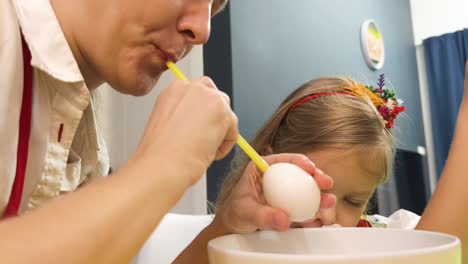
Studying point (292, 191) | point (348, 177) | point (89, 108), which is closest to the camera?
point (292, 191)

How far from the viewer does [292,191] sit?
18.6 inches

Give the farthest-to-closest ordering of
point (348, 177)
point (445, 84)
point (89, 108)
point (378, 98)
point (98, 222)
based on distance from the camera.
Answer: point (445, 84)
point (378, 98)
point (348, 177)
point (89, 108)
point (98, 222)

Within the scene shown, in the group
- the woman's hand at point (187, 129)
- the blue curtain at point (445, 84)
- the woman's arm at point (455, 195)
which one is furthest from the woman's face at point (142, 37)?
the blue curtain at point (445, 84)

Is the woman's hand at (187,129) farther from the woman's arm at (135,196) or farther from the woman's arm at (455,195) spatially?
the woman's arm at (455,195)

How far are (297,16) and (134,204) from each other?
162cm

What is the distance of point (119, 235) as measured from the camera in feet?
1.08

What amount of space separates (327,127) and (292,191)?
0.52 metres

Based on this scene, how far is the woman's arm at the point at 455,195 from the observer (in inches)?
26.8

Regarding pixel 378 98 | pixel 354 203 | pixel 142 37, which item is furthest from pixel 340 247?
pixel 378 98

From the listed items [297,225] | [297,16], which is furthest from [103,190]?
[297,16]

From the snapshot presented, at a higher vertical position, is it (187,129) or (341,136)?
(187,129)

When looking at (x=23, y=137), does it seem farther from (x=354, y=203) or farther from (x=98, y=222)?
(x=354, y=203)

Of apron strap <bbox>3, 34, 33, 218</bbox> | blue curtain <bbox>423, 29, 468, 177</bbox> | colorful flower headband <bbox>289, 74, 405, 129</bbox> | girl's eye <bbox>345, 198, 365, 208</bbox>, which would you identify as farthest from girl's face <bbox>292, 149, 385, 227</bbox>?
blue curtain <bbox>423, 29, 468, 177</bbox>

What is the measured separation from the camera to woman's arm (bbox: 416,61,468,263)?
0.68 meters
